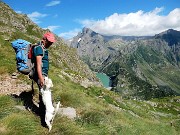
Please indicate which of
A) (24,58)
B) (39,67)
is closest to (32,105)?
(24,58)

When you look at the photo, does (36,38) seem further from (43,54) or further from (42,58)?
(43,54)

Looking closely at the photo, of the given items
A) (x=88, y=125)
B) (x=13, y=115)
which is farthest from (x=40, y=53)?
(x=88, y=125)

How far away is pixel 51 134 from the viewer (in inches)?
404

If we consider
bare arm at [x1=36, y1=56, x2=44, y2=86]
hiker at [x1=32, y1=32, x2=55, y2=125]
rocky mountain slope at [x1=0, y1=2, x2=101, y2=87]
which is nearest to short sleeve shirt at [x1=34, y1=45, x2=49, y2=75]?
hiker at [x1=32, y1=32, x2=55, y2=125]

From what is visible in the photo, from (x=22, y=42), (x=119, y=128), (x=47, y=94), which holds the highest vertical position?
(x=22, y=42)

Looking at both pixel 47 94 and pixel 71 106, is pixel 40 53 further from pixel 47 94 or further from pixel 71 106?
pixel 71 106

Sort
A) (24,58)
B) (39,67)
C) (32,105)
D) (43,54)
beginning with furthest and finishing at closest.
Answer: (32,105), (24,58), (43,54), (39,67)

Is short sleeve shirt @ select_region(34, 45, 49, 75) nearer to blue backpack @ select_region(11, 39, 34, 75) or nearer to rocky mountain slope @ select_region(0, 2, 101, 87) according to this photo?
blue backpack @ select_region(11, 39, 34, 75)

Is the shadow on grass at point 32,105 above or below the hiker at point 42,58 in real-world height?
below

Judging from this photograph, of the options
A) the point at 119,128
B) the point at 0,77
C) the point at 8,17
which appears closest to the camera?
the point at 119,128

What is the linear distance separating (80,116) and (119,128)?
1844mm

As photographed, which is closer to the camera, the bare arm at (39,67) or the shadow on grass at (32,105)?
the bare arm at (39,67)

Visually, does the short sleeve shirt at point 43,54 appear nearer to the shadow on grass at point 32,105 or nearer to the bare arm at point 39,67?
the bare arm at point 39,67

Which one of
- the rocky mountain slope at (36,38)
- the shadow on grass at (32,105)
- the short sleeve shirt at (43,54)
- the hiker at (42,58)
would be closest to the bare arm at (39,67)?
the hiker at (42,58)
